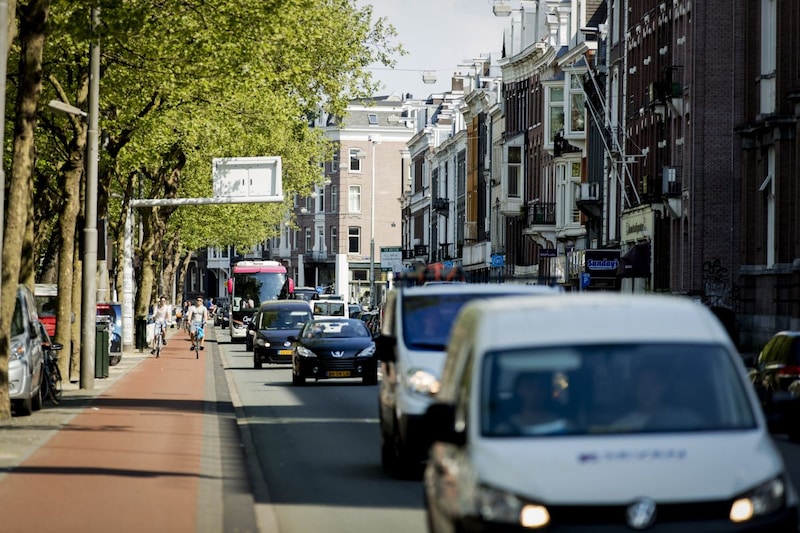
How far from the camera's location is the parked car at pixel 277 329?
49.9 meters

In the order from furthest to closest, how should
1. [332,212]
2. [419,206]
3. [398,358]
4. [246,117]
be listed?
[332,212], [419,206], [246,117], [398,358]

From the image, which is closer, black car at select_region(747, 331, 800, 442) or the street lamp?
black car at select_region(747, 331, 800, 442)

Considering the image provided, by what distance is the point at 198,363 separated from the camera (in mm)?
52094

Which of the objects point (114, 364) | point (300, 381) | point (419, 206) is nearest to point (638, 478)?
point (300, 381)

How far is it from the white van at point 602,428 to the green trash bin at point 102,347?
29176 mm

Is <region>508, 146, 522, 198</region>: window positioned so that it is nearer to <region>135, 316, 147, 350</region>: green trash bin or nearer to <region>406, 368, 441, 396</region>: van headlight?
<region>135, 316, 147, 350</region>: green trash bin

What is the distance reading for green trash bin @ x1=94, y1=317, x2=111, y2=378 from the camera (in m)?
37.9

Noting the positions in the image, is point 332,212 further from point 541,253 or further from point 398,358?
point 398,358

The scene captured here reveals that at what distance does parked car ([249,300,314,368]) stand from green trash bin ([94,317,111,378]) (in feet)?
33.4

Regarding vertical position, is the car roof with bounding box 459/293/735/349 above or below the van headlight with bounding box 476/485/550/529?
above

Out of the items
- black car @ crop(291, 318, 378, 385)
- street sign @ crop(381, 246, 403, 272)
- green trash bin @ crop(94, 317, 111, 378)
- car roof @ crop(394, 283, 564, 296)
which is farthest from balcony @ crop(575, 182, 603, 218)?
car roof @ crop(394, 283, 564, 296)

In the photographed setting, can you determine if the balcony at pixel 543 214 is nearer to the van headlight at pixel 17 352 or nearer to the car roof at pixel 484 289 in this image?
the van headlight at pixel 17 352

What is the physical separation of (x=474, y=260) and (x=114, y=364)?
194ft

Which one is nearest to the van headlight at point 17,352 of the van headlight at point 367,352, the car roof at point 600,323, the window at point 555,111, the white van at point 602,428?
the van headlight at point 367,352
